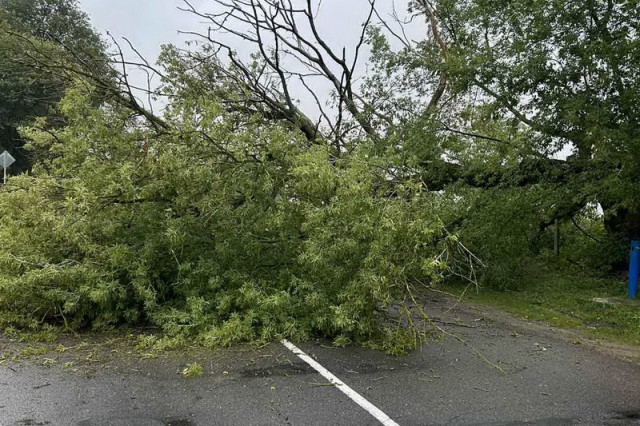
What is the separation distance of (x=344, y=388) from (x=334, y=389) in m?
0.09

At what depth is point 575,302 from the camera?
8.34 metres

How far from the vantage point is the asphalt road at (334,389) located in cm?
364

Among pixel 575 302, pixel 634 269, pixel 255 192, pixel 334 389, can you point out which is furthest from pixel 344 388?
pixel 634 269

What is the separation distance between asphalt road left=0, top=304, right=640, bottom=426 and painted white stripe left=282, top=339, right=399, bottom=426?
6 cm

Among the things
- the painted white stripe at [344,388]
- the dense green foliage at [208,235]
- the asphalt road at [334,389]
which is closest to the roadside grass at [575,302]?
the asphalt road at [334,389]

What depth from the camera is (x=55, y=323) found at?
594 cm

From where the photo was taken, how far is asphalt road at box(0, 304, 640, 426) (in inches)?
143

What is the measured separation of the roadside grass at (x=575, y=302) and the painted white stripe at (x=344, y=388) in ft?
12.2

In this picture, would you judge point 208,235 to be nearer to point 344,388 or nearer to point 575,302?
point 344,388

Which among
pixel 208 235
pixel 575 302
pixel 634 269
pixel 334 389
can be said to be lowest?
pixel 334 389

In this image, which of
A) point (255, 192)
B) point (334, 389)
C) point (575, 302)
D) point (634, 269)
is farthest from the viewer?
point (634, 269)

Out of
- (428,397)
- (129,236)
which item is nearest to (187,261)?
(129,236)

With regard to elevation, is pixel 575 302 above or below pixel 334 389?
above

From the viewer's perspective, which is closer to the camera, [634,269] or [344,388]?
[344,388]
